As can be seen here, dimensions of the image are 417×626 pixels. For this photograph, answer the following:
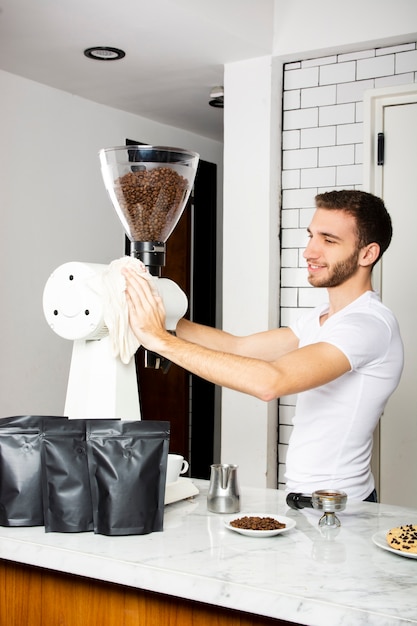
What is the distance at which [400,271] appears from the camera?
3.50 meters

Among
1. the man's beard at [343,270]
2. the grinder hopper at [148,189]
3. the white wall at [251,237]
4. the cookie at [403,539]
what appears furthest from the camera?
the white wall at [251,237]

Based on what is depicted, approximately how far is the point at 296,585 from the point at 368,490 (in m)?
0.86

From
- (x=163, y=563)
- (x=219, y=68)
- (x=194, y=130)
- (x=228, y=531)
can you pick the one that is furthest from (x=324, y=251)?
(x=194, y=130)

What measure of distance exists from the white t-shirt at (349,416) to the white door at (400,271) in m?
1.26

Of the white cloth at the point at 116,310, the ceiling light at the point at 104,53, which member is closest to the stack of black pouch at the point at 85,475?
the white cloth at the point at 116,310

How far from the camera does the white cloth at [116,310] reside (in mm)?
1994

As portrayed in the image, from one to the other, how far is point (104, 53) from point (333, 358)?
2164mm

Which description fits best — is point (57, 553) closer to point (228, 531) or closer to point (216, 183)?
point (228, 531)

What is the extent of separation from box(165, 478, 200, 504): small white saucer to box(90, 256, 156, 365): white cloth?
33 cm

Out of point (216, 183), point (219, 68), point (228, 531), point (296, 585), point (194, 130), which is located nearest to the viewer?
point (296, 585)

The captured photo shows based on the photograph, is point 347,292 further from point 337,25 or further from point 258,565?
point 337,25

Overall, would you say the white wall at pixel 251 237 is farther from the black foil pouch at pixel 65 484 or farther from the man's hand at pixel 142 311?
the black foil pouch at pixel 65 484

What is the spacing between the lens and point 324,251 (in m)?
2.34

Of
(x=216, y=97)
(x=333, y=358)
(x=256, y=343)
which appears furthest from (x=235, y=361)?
(x=216, y=97)
